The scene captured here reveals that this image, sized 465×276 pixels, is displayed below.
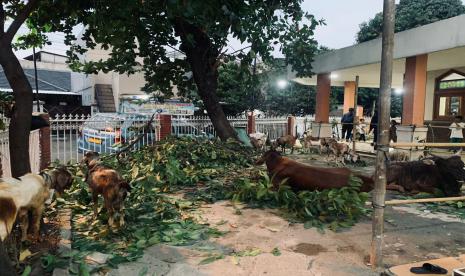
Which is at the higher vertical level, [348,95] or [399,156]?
[348,95]

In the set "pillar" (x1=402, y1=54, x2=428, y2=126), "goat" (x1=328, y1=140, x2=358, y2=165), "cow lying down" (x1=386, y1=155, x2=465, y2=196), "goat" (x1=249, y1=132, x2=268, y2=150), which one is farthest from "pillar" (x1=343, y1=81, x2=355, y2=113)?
"cow lying down" (x1=386, y1=155, x2=465, y2=196)

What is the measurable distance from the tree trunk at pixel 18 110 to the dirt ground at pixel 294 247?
1606 mm

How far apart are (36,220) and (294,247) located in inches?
105

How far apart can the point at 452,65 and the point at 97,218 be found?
13.2 metres

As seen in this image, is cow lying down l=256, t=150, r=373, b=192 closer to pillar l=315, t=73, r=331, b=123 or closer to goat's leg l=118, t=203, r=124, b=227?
goat's leg l=118, t=203, r=124, b=227

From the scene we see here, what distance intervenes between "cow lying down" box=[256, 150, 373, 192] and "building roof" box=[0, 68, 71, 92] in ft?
81.1

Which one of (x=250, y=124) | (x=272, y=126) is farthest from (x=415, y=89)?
(x=272, y=126)

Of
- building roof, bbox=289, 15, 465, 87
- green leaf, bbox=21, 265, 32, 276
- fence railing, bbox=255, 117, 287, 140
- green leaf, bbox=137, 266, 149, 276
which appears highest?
building roof, bbox=289, 15, 465, 87

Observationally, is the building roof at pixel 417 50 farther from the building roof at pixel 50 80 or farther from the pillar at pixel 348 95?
the building roof at pixel 50 80

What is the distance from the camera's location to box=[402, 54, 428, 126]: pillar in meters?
10.2

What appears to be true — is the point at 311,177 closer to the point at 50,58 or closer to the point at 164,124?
the point at 164,124

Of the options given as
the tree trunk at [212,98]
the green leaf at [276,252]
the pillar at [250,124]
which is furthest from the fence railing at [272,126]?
the green leaf at [276,252]

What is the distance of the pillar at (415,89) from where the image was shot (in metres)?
10.2

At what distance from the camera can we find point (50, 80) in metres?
30.1
